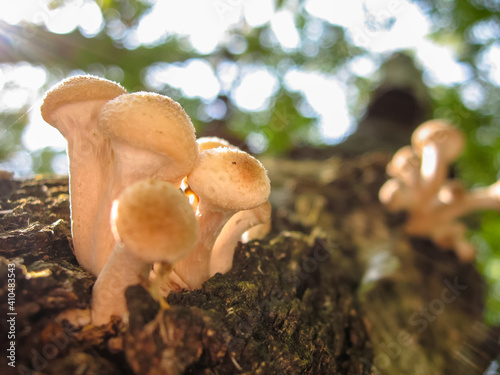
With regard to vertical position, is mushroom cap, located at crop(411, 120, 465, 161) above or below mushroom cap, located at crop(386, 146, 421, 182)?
above

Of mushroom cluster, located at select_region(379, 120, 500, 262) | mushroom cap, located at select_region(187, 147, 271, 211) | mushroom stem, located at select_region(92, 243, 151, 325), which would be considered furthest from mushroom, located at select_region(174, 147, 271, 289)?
mushroom cluster, located at select_region(379, 120, 500, 262)

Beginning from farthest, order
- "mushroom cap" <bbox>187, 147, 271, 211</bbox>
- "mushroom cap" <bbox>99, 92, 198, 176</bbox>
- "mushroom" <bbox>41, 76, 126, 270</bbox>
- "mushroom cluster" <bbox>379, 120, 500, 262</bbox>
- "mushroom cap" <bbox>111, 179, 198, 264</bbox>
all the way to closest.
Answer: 1. "mushroom cluster" <bbox>379, 120, 500, 262</bbox>
2. "mushroom" <bbox>41, 76, 126, 270</bbox>
3. "mushroom cap" <bbox>187, 147, 271, 211</bbox>
4. "mushroom cap" <bbox>99, 92, 198, 176</bbox>
5. "mushroom cap" <bbox>111, 179, 198, 264</bbox>

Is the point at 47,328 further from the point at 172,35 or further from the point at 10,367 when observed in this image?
the point at 172,35

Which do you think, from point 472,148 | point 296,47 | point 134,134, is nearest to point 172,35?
point 296,47

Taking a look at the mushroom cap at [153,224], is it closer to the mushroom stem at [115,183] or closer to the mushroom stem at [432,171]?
the mushroom stem at [115,183]

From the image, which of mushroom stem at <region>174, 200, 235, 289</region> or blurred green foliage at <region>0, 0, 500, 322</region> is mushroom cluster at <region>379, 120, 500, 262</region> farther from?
mushroom stem at <region>174, 200, 235, 289</region>

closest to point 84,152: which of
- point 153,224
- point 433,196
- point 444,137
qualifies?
point 153,224

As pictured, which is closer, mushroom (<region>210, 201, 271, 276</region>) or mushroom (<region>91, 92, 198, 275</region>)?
mushroom (<region>91, 92, 198, 275</region>)
